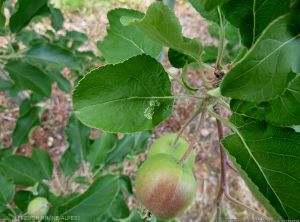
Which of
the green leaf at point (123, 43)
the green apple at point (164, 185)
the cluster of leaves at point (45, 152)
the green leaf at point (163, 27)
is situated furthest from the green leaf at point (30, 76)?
the green leaf at point (163, 27)

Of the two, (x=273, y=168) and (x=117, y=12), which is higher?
(x=117, y=12)

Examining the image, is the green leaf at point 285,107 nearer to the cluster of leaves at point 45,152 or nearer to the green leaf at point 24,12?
the cluster of leaves at point 45,152

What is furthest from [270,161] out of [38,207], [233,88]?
[38,207]

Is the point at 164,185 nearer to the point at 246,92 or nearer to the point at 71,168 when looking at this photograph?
the point at 246,92

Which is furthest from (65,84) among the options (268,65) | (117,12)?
(268,65)

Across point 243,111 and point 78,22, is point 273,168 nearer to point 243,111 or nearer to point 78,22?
point 243,111

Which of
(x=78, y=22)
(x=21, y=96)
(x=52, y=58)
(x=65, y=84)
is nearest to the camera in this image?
(x=52, y=58)

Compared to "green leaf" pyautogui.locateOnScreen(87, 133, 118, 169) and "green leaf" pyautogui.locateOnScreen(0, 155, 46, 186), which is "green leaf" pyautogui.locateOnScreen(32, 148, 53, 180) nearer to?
"green leaf" pyautogui.locateOnScreen(0, 155, 46, 186)
